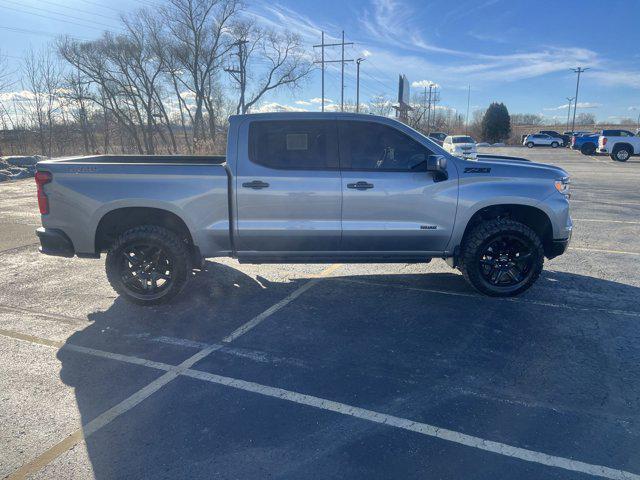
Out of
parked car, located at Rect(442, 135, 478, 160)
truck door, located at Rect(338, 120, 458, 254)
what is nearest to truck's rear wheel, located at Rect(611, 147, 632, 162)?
parked car, located at Rect(442, 135, 478, 160)

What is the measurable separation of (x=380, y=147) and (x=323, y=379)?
2648 mm

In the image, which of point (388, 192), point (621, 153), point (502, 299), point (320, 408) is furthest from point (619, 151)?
point (320, 408)

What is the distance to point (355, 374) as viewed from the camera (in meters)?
3.57

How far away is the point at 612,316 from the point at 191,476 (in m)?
4.36

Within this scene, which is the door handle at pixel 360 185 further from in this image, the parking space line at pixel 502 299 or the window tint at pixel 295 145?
the parking space line at pixel 502 299

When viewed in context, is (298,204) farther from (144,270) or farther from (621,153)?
(621,153)

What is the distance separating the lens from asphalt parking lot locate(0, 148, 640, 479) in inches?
104

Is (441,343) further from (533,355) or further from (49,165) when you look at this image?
(49,165)

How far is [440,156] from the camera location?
189 inches

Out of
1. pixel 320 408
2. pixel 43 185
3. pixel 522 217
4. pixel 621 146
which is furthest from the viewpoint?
pixel 621 146

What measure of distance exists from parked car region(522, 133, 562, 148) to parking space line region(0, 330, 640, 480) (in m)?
58.3

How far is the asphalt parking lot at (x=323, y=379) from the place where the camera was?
104 inches

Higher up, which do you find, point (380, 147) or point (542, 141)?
point (542, 141)

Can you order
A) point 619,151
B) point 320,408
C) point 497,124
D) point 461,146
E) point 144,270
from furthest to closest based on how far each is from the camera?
point 497,124 → point 461,146 → point 619,151 → point 144,270 → point 320,408
